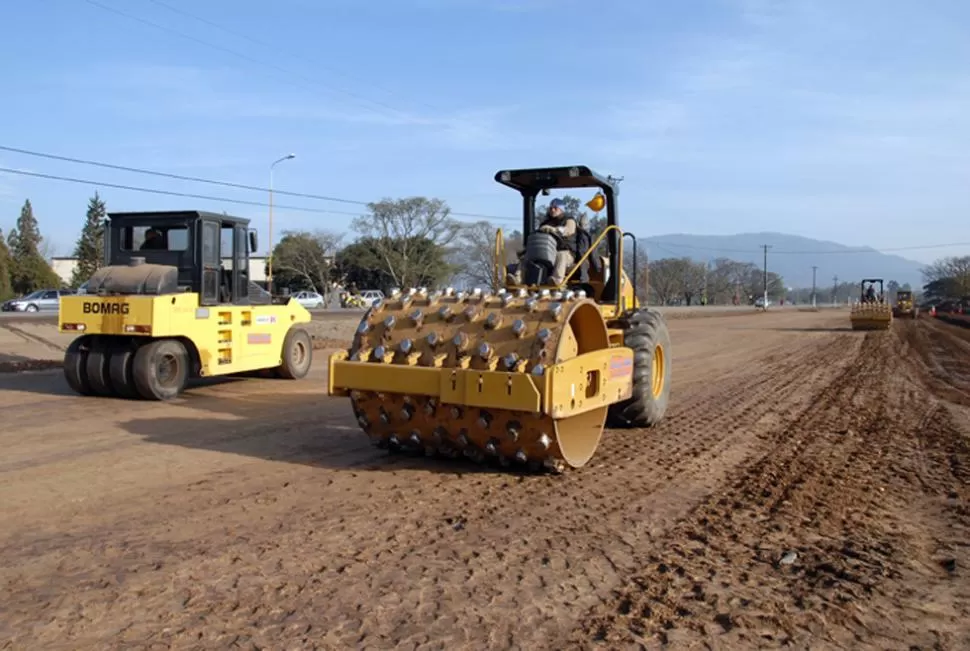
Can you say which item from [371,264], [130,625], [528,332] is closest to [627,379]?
[528,332]

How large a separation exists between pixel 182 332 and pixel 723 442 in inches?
299

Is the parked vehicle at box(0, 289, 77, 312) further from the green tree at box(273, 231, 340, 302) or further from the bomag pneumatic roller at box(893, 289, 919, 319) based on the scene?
the bomag pneumatic roller at box(893, 289, 919, 319)

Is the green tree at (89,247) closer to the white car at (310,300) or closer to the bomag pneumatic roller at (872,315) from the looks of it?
the white car at (310,300)

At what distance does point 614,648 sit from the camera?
3699 mm

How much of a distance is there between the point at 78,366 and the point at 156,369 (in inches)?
49.3

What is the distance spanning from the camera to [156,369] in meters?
11.7

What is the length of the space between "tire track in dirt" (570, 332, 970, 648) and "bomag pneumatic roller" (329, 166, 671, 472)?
127 cm

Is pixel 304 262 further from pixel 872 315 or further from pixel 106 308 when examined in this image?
pixel 106 308

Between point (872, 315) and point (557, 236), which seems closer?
point (557, 236)

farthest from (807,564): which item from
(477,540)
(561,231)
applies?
(561,231)

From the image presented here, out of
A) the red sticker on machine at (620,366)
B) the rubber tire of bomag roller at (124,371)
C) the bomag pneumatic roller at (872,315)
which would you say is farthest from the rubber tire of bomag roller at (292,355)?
the bomag pneumatic roller at (872,315)

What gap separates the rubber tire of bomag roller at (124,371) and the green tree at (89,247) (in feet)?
188

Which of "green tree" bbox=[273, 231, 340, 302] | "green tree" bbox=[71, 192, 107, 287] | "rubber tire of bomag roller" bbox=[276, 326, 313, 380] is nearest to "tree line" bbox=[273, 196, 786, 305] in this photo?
"green tree" bbox=[273, 231, 340, 302]

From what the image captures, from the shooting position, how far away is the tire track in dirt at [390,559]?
12.8ft
